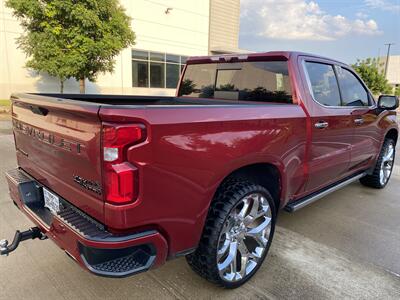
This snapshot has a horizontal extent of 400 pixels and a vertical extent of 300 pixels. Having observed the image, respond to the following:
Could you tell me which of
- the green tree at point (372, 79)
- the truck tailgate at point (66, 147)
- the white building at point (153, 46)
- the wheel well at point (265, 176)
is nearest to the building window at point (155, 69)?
the white building at point (153, 46)

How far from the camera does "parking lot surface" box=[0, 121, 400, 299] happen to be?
2.51 metres

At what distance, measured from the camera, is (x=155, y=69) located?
21.4 metres

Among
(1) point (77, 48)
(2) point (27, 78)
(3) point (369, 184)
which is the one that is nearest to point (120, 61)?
(2) point (27, 78)

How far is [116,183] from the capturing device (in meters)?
1.76

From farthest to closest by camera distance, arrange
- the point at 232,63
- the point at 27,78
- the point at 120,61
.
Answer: the point at 120,61, the point at 27,78, the point at 232,63

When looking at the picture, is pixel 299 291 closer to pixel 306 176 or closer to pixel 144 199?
pixel 306 176

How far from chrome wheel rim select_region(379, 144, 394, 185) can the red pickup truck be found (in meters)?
1.84

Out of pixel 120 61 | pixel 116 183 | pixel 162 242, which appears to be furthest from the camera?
pixel 120 61

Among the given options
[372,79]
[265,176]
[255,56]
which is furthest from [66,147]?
[372,79]

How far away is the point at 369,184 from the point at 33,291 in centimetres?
509

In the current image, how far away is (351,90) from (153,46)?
60.3 ft

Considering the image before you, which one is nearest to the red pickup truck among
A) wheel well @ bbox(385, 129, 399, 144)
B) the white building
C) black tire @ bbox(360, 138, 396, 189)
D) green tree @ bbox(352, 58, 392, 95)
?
black tire @ bbox(360, 138, 396, 189)

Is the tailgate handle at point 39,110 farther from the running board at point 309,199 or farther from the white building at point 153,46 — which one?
the white building at point 153,46

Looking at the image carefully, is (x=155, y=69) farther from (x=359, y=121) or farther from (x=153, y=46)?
(x=359, y=121)
